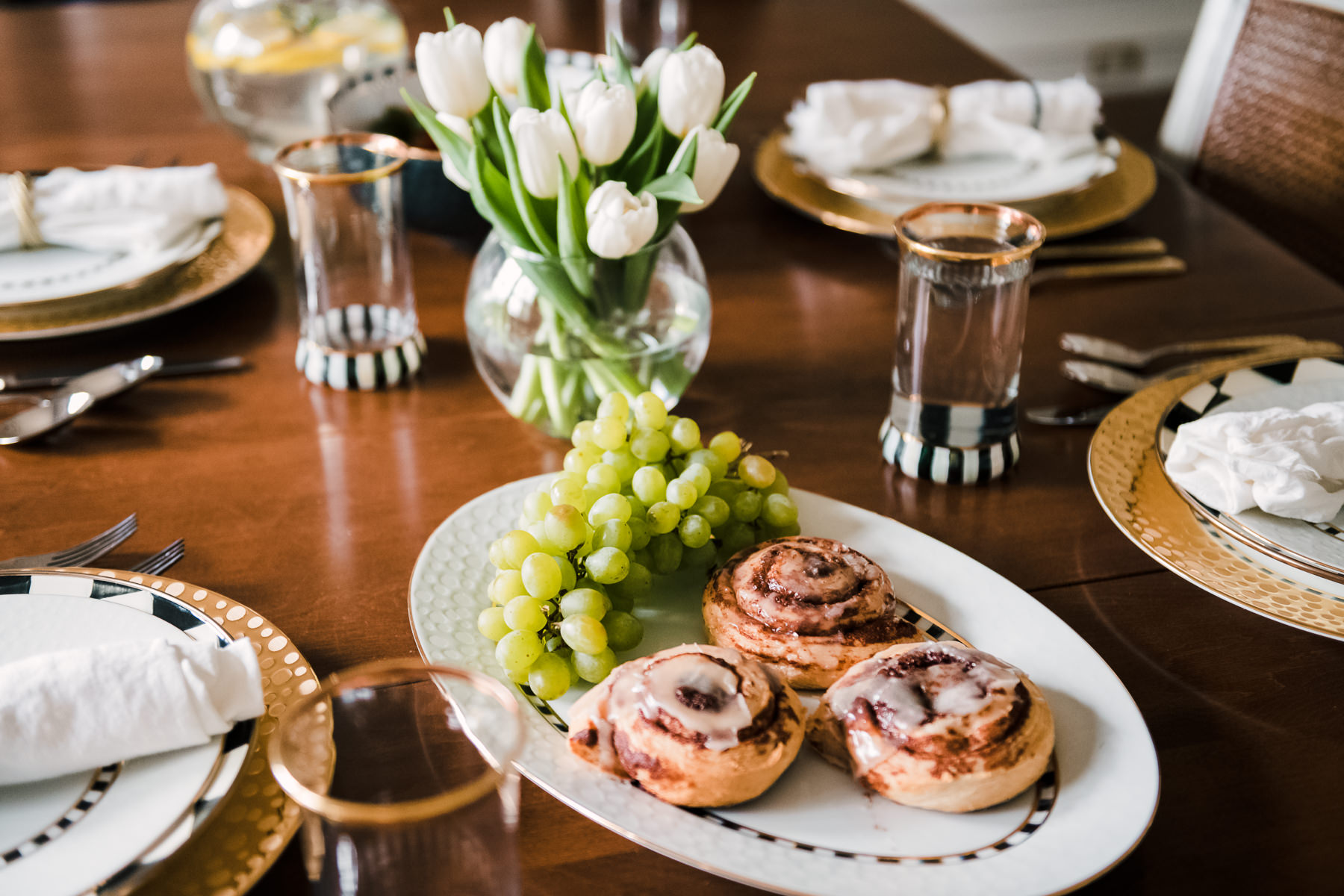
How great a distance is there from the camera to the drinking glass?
39 cm

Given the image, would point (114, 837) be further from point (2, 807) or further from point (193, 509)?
point (193, 509)

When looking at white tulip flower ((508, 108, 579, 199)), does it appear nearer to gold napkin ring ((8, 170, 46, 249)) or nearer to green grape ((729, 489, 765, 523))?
green grape ((729, 489, 765, 523))

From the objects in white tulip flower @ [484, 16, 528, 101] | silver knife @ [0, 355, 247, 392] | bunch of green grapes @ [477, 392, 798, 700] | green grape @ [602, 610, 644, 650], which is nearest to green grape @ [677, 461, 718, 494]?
bunch of green grapes @ [477, 392, 798, 700]

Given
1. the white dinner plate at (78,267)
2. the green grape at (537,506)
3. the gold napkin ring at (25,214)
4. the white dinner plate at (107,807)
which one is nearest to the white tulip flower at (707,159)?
the green grape at (537,506)

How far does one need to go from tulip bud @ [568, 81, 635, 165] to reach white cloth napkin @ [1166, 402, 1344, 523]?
1.42ft

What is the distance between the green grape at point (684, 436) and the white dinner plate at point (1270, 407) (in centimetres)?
33

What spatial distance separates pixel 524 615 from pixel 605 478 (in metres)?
0.12

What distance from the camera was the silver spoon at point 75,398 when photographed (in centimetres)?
86

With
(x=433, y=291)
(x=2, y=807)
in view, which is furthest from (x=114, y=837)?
(x=433, y=291)

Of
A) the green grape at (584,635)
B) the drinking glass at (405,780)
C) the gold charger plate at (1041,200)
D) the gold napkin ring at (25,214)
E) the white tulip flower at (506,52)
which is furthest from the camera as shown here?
the gold charger plate at (1041,200)

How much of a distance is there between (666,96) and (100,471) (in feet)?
1.68

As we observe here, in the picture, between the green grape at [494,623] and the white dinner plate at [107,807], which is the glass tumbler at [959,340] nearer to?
the green grape at [494,623]

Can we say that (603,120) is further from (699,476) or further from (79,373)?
(79,373)

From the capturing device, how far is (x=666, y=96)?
0.78m
